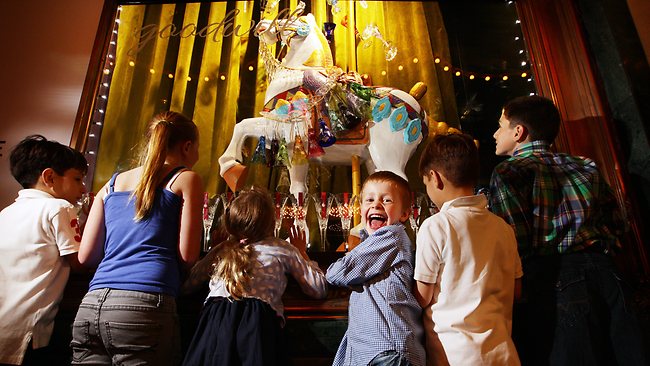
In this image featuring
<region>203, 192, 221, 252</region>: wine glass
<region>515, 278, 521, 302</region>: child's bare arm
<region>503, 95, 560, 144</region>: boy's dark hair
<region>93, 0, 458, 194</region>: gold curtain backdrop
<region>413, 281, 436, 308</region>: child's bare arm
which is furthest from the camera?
<region>93, 0, 458, 194</region>: gold curtain backdrop

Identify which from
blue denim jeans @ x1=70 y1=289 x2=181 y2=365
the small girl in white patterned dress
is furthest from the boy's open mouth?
blue denim jeans @ x1=70 y1=289 x2=181 y2=365

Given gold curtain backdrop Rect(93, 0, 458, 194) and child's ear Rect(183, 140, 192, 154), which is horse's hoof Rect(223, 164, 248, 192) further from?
child's ear Rect(183, 140, 192, 154)

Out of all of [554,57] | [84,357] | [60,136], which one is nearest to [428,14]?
[554,57]

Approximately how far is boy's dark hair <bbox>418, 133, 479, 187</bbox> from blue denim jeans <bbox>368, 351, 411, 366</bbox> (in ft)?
1.73

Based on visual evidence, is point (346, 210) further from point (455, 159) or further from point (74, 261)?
point (74, 261)

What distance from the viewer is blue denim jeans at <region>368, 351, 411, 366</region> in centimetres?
111

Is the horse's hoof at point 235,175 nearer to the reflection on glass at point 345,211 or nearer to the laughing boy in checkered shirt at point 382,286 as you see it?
the reflection on glass at point 345,211

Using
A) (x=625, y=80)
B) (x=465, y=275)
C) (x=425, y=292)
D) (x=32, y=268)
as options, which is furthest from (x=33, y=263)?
(x=625, y=80)

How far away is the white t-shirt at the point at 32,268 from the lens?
4.52ft

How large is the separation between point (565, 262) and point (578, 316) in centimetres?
16

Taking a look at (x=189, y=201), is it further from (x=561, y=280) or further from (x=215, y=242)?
(x=561, y=280)

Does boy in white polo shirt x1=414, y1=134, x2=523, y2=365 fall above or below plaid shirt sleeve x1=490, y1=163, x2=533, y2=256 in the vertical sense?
below

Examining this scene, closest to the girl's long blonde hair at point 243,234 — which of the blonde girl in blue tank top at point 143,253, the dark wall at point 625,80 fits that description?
the blonde girl in blue tank top at point 143,253

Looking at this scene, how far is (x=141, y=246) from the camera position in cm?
129
